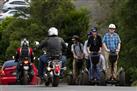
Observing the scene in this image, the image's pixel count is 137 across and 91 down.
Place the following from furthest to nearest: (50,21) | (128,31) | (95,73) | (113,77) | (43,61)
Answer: (50,21) → (128,31) → (113,77) → (95,73) → (43,61)

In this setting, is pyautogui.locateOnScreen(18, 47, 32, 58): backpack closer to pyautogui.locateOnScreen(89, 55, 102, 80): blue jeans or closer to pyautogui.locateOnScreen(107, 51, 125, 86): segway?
pyautogui.locateOnScreen(89, 55, 102, 80): blue jeans

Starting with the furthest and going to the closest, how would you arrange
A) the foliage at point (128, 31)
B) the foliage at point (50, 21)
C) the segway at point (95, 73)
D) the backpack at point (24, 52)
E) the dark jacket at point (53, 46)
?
the foliage at point (50, 21), the foliage at point (128, 31), the backpack at point (24, 52), the segway at point (95, 73), the dark jacket at point (53, 46)

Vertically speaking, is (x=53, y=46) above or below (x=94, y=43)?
below

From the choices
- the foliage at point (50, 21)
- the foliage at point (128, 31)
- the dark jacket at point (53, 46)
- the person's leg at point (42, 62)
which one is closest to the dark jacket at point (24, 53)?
the person's leg at point (42, 62)

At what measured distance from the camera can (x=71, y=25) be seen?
151 ft

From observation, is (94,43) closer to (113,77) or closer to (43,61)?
(113,77)

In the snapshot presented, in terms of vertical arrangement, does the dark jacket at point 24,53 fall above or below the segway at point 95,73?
above

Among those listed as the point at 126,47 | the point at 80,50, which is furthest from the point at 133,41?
the point at 80,50

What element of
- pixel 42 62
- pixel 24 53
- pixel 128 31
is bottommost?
pixel 42 62

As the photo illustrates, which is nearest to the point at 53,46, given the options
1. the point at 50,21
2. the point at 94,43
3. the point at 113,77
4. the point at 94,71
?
the point at 94,43

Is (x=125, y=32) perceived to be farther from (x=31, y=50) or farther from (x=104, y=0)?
(x=31, y=50)

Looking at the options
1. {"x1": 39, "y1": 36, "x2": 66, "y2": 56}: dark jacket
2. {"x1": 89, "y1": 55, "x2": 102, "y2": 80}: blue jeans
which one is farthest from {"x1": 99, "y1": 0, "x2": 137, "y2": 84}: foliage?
{"x1": 39, "y1": 36, "x2": 66, "y2": 56}: dark jacket

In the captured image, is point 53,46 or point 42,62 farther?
point 42,62

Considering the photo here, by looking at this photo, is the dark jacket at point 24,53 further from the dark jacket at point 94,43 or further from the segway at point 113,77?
the segway at point 113,77
